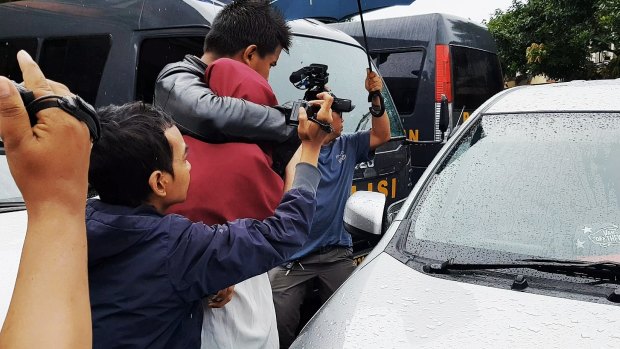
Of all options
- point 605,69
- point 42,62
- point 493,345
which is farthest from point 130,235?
point 605,69

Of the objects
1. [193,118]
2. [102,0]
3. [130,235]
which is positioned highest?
[102,0]

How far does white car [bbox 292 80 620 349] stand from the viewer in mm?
1714

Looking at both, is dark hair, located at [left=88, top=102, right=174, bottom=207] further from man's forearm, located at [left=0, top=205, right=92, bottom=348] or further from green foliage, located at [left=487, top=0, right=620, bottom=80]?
green foliage, located at [left=487, top=0, right=620, bottom=80]

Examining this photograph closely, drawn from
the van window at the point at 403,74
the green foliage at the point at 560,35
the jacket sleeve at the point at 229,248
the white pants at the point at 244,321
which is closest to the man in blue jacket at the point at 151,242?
the jacket sleeve at the point at 229,248

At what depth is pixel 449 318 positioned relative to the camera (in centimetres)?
176

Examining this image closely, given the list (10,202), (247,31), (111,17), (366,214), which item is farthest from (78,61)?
(247,31)

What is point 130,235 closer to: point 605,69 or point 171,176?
point 171,176

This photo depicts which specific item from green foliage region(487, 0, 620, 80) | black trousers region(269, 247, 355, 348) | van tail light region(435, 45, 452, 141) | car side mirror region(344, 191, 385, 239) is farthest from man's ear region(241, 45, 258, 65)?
green foliage region(487, 0, 620, 80)

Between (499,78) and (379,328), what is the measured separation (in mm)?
8698

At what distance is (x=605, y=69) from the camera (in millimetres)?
18828

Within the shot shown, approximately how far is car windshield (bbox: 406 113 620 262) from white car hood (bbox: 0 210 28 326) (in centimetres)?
130

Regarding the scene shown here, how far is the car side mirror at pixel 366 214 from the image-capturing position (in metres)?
2.59

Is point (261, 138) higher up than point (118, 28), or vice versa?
point (118, 28)

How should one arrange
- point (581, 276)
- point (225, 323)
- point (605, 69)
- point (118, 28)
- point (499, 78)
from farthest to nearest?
point (605, 69) < point (499, 78) < point (118, 28) < point (581, 276) < point (225, 323)
